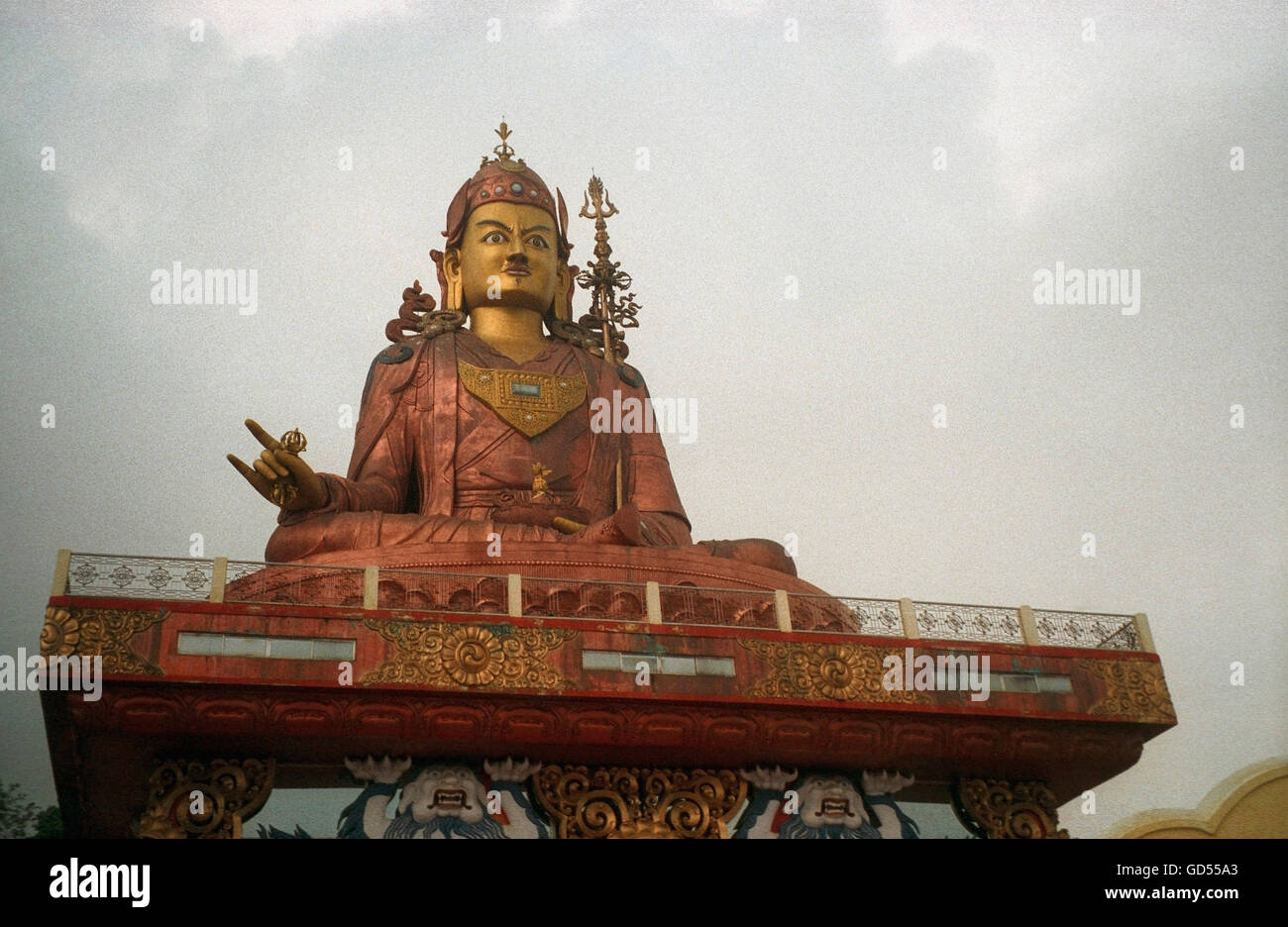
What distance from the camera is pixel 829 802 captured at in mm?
10719

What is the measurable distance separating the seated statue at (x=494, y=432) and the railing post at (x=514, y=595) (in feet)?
3.74

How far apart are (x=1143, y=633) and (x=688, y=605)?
3.11m

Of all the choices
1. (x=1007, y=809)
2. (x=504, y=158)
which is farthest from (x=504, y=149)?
(x=1007, y=809)

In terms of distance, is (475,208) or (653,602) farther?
(475,208)

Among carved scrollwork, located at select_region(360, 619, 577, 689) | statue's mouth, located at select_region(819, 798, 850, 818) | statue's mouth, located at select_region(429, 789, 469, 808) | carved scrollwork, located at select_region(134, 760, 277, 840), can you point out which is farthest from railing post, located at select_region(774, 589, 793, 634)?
carved scrollwork, located at select_region(134, 760, 277, 840)

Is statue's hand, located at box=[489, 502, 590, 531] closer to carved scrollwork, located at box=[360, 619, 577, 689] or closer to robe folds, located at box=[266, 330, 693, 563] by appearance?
robe folds, located at box=[266, 330, 693, 563]

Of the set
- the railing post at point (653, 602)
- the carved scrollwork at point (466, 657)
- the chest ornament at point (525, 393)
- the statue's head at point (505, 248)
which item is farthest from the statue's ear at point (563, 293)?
the carved scrollwork at point (466, 657)

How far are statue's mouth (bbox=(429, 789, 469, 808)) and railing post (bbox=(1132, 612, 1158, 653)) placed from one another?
184 inches

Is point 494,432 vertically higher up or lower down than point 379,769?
higher up

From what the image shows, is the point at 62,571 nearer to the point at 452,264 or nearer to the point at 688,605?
the point at 688,605
